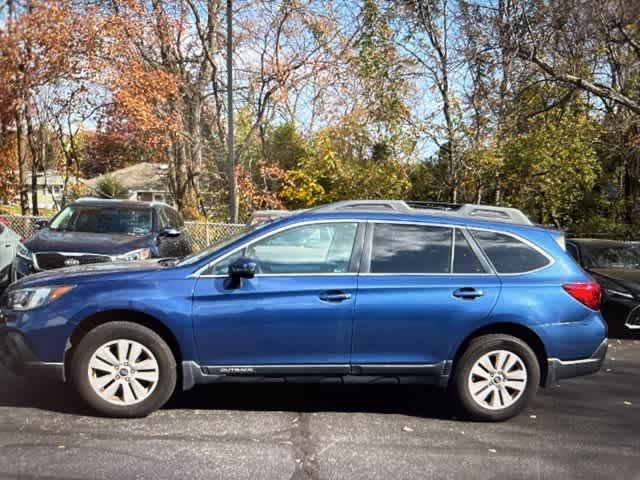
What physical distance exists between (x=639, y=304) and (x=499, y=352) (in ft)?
14.4

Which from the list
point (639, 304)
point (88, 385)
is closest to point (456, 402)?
point (88, 385)

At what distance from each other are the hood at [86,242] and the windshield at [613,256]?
258 inches

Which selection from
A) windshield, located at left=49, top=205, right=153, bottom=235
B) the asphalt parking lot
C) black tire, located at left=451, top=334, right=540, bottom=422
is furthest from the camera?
windshield, located at left=49, top=205, right=153, bottom=235

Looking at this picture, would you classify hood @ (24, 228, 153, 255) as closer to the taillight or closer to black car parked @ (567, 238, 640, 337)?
the taillight

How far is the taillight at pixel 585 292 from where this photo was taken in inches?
192

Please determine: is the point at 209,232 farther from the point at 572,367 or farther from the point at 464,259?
the point at 572,367

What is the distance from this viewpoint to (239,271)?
4559 mm

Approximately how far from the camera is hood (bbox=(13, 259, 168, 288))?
185 inches

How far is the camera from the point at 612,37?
540 inches

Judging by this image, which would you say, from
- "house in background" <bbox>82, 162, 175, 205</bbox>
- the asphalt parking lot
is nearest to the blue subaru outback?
the asphalt parking lot

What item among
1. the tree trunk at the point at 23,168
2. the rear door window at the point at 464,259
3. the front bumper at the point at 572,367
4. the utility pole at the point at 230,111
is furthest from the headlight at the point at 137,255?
the tree trunk at the point at 23,168

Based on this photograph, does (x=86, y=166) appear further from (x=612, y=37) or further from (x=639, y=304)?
(x=639, y=304)

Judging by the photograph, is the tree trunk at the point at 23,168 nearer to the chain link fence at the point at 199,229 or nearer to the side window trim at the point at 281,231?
the chain link fence at the point at 199,229

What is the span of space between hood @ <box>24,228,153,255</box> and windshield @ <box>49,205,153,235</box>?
26 cm
